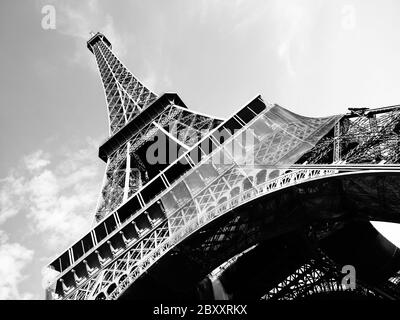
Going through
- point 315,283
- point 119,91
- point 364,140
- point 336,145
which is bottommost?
point 315,283

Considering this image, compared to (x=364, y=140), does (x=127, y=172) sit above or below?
above

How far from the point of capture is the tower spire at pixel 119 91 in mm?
36375

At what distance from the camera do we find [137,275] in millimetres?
16516

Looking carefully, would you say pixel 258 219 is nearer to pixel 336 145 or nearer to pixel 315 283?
pixel 336 145

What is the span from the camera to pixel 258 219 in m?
16.5

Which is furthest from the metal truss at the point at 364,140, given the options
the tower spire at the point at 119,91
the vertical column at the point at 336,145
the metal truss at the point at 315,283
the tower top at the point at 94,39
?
the tower top at the point at 94,39

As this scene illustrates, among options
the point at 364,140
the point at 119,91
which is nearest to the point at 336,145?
the point at 364,140

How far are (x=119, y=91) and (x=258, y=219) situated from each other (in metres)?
27.2

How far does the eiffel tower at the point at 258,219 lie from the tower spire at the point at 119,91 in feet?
34.5

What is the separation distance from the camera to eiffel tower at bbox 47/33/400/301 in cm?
1480

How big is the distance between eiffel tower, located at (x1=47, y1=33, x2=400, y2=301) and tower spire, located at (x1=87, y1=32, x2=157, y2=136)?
10.5 metres

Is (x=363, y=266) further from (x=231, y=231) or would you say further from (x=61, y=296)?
(x=61, y=296)

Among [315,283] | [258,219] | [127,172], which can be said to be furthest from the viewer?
[127,172]
